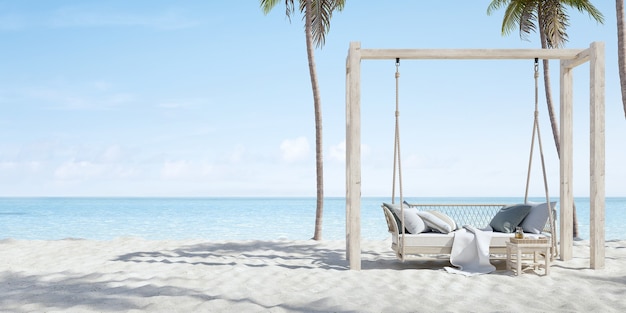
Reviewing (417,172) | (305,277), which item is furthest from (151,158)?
(305,277)

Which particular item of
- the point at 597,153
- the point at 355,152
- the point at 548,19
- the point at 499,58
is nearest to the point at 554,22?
the point at 548,19

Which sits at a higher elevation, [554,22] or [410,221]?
[554,22]

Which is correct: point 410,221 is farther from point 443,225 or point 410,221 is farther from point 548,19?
point 548,19

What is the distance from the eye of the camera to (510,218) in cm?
675

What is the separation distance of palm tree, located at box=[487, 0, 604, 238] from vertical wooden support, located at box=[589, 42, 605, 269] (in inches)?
130

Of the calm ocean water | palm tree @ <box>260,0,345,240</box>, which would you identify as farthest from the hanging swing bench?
the calm ocean water

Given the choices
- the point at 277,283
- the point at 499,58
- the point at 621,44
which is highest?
the point at 621,44

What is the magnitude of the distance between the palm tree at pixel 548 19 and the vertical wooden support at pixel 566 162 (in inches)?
110

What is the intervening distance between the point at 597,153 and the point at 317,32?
15.1 ft

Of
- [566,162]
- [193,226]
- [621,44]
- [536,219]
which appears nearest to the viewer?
[536,219]

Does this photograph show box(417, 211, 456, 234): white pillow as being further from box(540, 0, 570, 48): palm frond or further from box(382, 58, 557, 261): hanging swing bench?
box(540, 0, 570, 48): palm frond

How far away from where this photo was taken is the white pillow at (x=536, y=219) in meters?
6.58

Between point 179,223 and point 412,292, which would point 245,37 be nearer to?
point 179,223

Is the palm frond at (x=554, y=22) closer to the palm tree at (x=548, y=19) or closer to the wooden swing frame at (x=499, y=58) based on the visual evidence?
the palm tree at (x=548, y=19)
